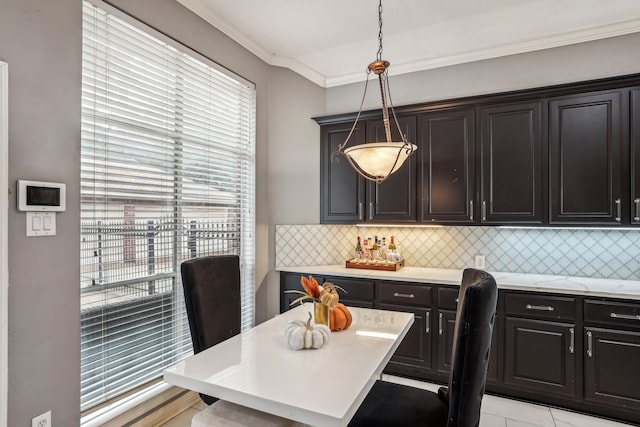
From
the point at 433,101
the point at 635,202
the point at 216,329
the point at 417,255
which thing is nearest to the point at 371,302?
the point at 417,255

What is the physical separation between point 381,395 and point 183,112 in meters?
2.31

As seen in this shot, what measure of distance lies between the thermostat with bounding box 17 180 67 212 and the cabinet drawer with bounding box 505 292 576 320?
3.05 meters

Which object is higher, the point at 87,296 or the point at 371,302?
the point at 87,296

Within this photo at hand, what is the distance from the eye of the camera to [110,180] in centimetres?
207

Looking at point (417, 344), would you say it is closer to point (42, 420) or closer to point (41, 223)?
point (42, 420)

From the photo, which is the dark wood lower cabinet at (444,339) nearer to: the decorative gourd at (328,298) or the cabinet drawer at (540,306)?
the cabinet drawer at (540,306)

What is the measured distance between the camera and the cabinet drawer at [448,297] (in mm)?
2861

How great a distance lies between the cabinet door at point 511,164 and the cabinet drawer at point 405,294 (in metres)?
0.83

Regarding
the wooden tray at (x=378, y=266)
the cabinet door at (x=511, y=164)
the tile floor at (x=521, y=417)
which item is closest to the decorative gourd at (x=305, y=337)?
the tile floor at (x=521, y=417)

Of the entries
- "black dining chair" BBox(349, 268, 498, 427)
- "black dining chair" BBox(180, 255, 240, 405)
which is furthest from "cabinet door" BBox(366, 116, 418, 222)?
"black dining chair" BBox(349, 268, 498, 427)

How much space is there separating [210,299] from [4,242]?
0.96 m

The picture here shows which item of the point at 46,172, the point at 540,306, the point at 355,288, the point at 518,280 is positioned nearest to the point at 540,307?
the point at 540,306

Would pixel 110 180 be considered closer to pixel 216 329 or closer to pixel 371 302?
pixel 216 329

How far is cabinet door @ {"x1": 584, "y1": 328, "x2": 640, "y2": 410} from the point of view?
2.37m
